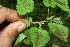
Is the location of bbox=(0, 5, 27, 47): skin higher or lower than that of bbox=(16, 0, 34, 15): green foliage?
lower

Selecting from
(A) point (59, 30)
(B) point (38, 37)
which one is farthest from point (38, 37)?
(A) point (59, 30)

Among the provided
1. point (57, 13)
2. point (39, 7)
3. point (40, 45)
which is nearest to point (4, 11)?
point (40, 45)

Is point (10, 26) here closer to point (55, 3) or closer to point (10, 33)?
point (10, 33)

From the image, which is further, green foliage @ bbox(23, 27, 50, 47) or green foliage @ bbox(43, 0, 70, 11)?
green foliage @ bbox(43, 0, 70, 11)

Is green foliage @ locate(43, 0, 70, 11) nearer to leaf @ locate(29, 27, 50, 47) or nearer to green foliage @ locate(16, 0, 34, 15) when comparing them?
green foliage @ locate(16, 0, 34, 15)

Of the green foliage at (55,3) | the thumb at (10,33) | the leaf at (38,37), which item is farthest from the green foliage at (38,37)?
the green foliage at (55,3)

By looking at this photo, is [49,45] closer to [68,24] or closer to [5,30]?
[68,24]

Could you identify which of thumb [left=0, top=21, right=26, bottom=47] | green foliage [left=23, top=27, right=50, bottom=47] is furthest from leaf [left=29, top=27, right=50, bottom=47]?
thumb [left=0, top=21, right=26, bottom=47]
